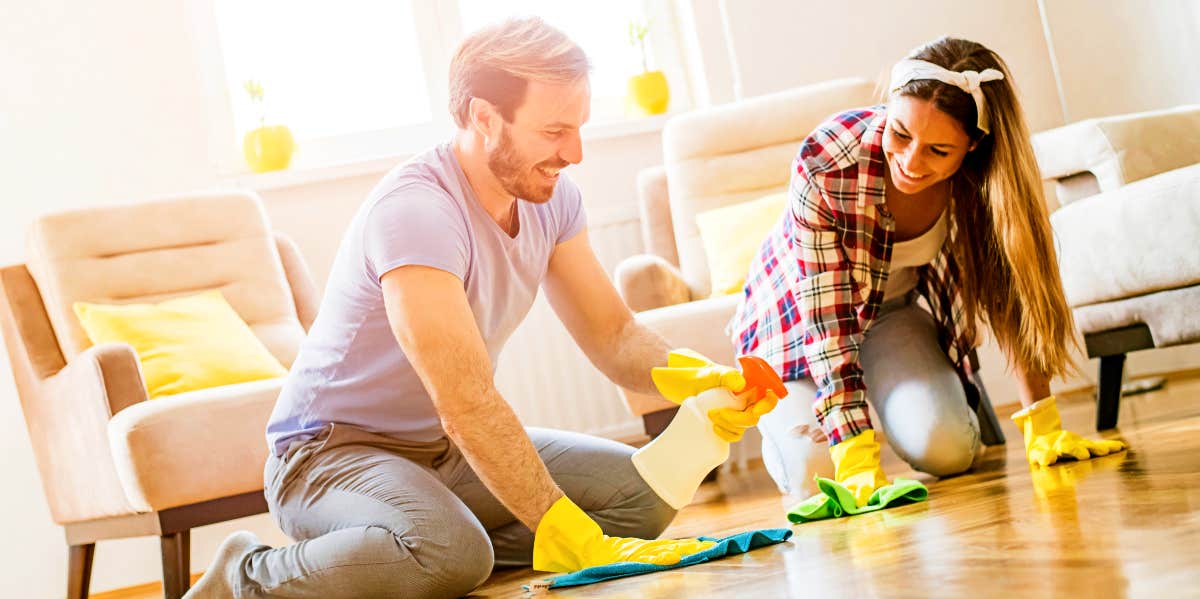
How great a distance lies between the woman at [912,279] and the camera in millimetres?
1860

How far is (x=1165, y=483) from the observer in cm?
147

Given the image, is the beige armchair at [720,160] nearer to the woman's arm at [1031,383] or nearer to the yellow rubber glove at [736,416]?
the woman's arm at [1031,383]

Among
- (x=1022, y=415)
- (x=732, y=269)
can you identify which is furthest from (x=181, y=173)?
(x=1022, y=415)

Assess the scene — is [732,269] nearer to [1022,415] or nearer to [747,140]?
[747,140]

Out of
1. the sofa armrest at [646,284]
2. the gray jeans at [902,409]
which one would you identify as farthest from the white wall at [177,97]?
the gray jeans at [902,409]

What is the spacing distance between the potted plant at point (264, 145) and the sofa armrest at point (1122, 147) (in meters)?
2.10

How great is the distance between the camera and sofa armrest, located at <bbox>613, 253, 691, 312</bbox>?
300cm

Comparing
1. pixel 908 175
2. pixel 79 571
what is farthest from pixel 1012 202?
pixel 79 571

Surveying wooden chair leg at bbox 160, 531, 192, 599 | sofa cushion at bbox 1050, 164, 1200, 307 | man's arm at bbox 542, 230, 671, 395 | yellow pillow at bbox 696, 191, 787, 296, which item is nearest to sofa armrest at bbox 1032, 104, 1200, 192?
sofa cushion at bbox 1050, 164, 1200, 307

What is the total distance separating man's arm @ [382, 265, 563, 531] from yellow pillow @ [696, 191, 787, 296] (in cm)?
161

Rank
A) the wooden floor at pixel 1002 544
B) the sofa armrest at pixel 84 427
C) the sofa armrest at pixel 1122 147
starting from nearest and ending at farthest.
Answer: the wooden floor at pixel 1002 544
the sofa armrest at pixel 84 427
the sofa armrest at pixel 1122 147

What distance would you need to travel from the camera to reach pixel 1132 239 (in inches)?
91.4

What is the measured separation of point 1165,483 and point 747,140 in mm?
2119

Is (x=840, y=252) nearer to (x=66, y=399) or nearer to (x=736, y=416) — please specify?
(x=736, y=416)
